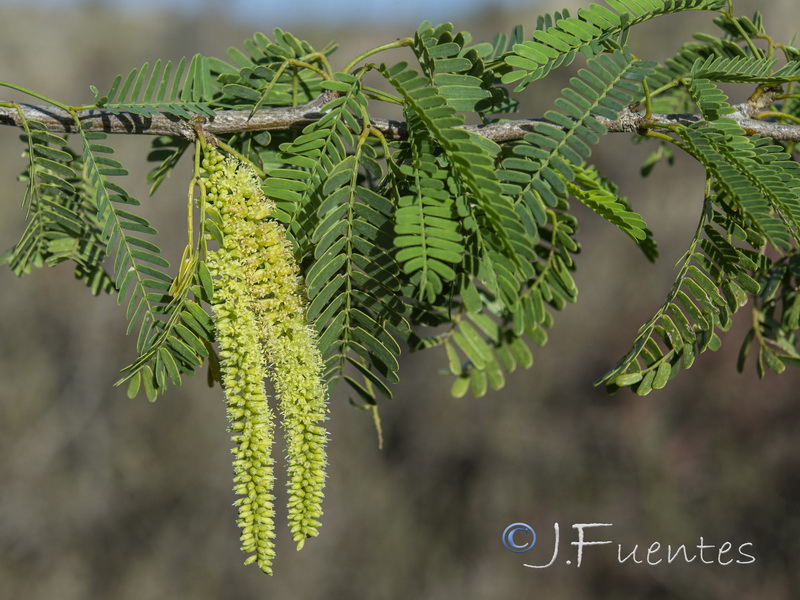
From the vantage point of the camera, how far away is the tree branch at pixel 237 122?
0.99 m

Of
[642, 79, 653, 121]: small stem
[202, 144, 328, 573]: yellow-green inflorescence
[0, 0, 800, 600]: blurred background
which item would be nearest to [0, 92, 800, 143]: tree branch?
[642, 79, 653, 121]: small stem

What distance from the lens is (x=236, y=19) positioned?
9.98 metres

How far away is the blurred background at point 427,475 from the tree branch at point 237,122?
527cm

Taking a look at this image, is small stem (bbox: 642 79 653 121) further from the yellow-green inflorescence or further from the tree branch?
the yellow-green inflorescence

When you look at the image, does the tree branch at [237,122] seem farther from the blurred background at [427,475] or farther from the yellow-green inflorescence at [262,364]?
the blurred background at [427,475]

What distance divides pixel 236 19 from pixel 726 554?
9379 millimetres

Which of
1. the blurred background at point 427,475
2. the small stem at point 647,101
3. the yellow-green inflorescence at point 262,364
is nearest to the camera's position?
the yellow-green inflorescence at point 262,364

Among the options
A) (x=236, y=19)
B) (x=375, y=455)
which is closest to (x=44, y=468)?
(x=375, y=455)

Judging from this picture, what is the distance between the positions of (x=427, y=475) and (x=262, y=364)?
19.2 ft

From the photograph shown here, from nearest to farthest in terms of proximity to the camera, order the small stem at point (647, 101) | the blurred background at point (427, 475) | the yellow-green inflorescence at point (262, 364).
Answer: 1. the yellow-green inflorescence at point (262, 364)
2. the small stem at point (647, 101)
3. the blurred background at point (427, 475)

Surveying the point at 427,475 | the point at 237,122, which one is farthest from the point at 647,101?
the point at 427,475

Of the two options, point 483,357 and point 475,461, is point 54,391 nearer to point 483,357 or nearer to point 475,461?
point 475,461

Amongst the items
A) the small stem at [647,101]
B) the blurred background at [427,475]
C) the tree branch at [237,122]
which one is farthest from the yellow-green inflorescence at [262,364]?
the blurred background at [427,475]

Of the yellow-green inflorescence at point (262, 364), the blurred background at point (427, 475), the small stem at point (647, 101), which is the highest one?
the small stem at point (647, 101)
